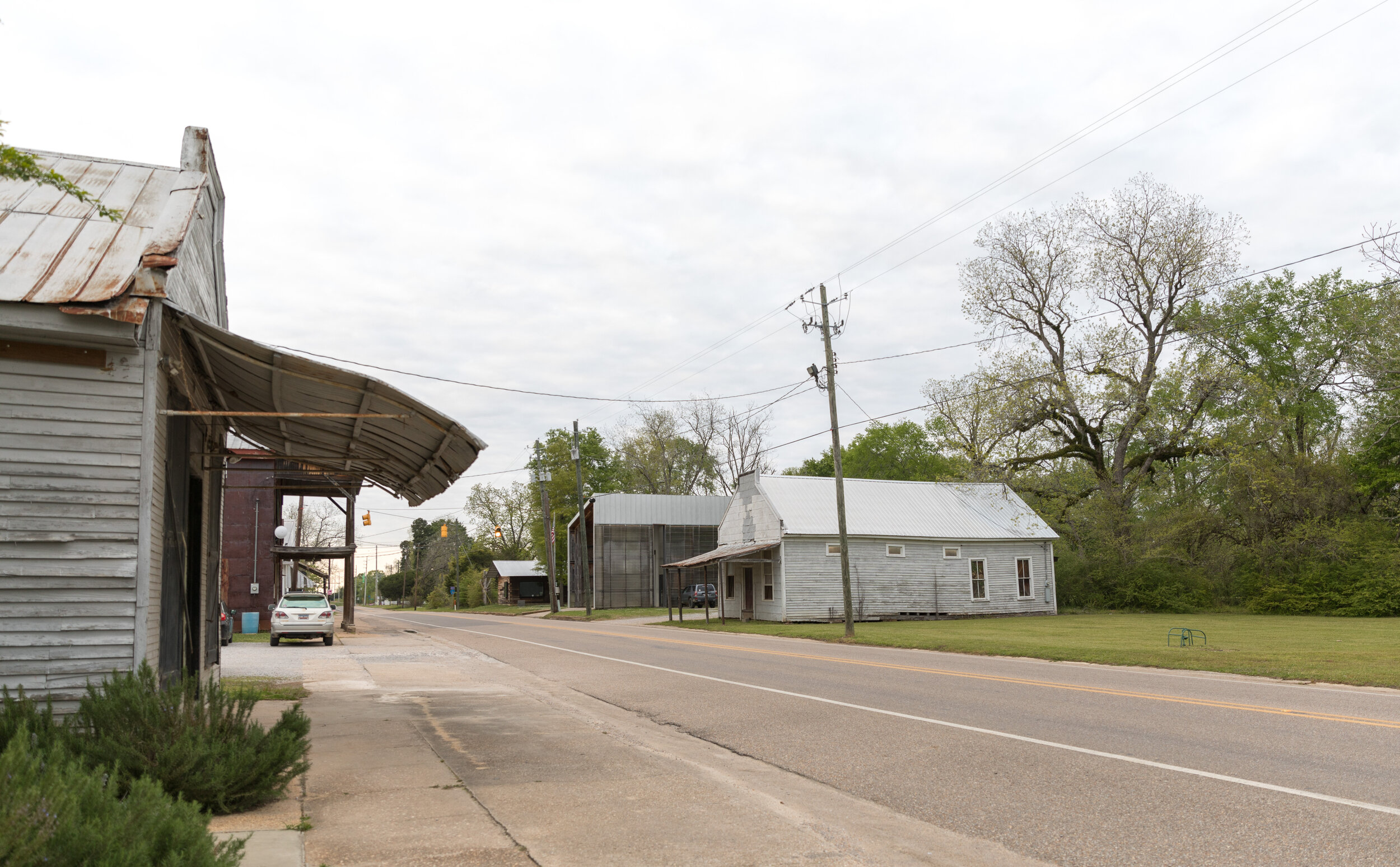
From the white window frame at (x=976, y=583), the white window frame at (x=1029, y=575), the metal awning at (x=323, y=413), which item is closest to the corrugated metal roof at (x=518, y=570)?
the white window frame at (x=976, y=583)

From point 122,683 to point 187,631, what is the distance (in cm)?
519

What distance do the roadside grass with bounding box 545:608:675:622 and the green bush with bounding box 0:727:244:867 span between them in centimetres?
4079

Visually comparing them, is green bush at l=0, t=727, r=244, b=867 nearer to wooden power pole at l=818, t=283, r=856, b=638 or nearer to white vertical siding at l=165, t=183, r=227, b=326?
white vertical siding at l=165, t=183, r=227, b=326

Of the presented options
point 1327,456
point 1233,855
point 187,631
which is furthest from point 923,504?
point 1233,855

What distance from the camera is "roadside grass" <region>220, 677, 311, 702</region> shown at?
13273mm

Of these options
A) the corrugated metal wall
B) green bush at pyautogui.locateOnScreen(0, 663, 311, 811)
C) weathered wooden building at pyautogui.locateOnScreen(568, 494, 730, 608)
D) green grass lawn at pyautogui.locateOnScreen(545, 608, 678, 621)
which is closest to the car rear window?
green grass lawn at pyautogui.locateOnScreen(545, 608, 678, 621)

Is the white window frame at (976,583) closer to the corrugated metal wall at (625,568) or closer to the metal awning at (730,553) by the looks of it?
the metal awning at (730,553)

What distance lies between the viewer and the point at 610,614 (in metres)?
50.3

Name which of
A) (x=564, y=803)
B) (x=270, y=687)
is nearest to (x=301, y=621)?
(x=270, y=687)

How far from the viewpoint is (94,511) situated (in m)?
7.35

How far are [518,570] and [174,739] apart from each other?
75453 mm

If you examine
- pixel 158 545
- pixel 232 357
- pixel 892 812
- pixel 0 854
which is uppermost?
pixel 232 357

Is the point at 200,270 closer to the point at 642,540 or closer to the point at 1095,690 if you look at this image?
the point at 1095,690

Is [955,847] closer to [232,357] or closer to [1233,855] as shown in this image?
[1233,855]
